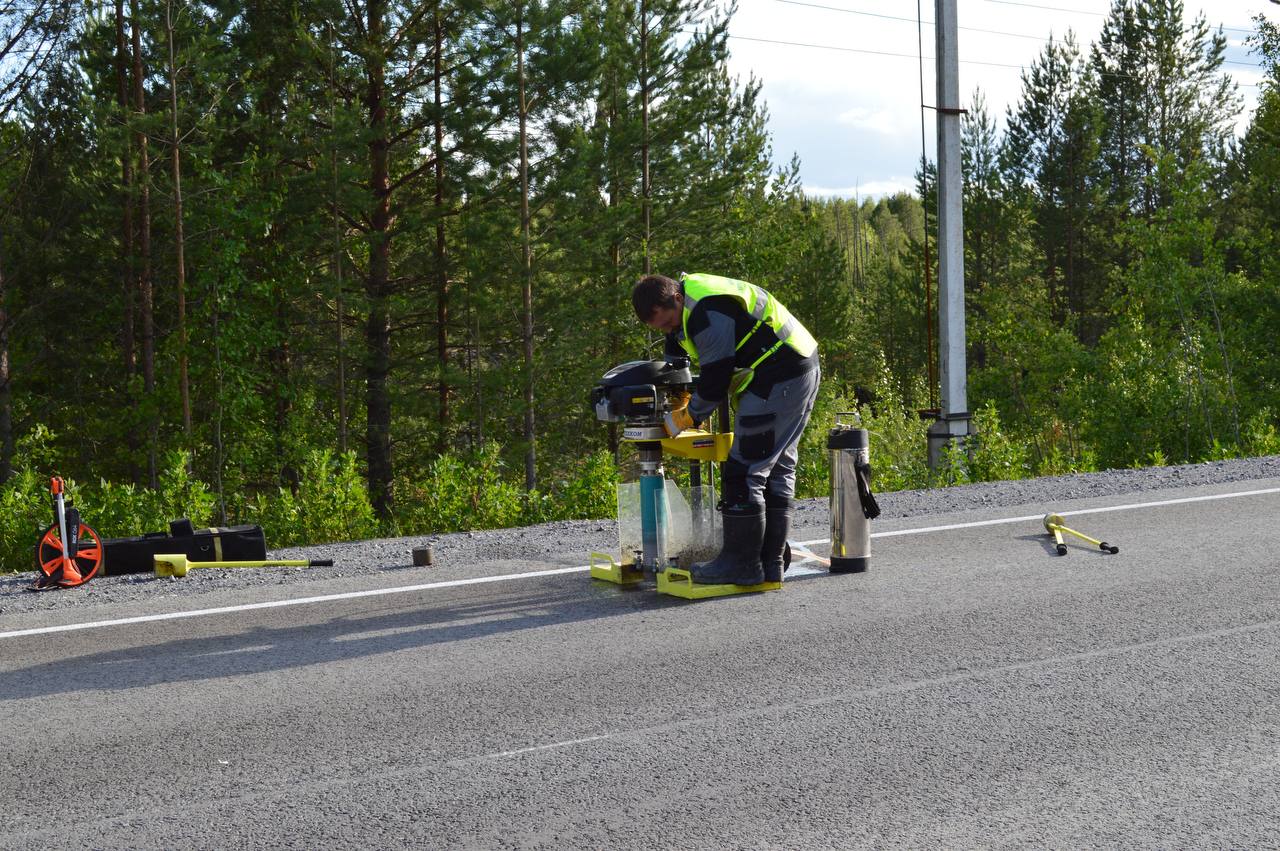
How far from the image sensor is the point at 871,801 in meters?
3.60

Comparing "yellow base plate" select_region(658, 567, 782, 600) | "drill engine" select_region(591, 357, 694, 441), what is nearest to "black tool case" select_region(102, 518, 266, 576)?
"drill engine" select_region(591, 357, 694, 441)

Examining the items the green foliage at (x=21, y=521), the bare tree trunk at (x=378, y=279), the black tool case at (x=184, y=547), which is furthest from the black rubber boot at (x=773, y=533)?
the bare tree trunk at (x=378, y=279)

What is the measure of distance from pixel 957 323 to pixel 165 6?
15116 mm

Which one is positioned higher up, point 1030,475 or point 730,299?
point 730,299

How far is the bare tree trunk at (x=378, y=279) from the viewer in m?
22.6

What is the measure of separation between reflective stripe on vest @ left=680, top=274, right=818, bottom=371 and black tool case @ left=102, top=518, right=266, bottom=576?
3.34m

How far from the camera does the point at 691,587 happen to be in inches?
256

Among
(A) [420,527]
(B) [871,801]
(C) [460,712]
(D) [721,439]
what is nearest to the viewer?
(B) [871,801]

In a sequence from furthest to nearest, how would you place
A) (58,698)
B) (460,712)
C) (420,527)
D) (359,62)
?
(359,62) → (420,527) → (58,698) → (460,712)

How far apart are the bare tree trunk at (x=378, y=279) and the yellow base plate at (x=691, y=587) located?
52.9ft

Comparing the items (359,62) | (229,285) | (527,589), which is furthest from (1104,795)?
(359,62)

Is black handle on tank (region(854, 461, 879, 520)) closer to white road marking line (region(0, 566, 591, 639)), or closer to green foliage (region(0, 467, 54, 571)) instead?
white road marking line (region(0, 566, 591, 639))

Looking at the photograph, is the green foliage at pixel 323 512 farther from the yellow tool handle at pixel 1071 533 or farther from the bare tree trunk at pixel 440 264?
the bare tree trunk at pixel 440 264

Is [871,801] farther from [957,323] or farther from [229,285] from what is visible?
[229,285]
